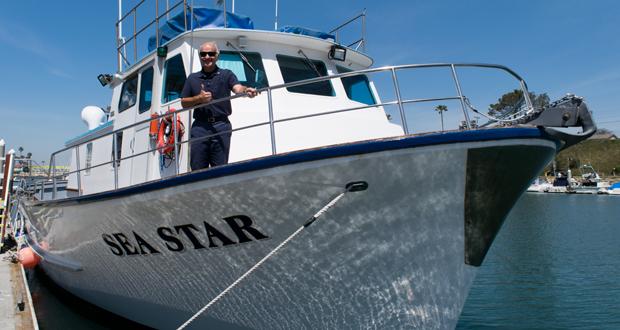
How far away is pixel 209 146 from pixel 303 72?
6.77 ft

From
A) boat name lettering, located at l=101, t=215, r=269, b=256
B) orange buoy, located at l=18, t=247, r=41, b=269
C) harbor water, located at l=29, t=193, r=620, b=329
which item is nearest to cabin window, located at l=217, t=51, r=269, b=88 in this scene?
boat name lettering, located at l=101, t=215, r=269, b=256

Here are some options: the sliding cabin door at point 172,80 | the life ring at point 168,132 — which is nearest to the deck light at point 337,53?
the sliding cabin door at point 172,80

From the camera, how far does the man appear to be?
465 centimetres

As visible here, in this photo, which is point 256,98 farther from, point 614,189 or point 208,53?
point 614,189

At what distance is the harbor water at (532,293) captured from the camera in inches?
308

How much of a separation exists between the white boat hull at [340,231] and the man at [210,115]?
0.48m

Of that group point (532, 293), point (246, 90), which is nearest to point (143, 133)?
point (246, 90)

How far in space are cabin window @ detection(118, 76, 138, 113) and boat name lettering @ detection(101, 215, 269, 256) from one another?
235cm

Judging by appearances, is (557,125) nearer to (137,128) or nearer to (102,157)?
(137,128)

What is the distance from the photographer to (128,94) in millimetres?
7055

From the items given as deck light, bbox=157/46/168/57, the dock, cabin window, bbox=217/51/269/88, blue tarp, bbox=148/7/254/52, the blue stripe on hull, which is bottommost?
the dock

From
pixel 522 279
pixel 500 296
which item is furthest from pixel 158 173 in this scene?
pixel 522 279

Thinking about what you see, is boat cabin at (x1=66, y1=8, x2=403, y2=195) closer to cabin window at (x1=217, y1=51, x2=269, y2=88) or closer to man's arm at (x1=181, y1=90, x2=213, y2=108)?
cabin window at (x1=217, y1=51, x2=269, y2=88)

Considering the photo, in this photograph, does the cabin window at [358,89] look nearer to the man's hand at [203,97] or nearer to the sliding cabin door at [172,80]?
the sliding cabin door at [172,80]
